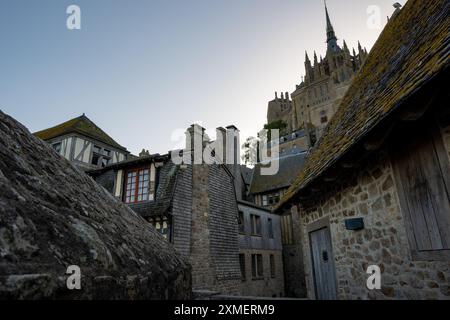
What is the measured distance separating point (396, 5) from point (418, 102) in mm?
7336

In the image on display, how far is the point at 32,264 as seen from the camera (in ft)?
3.39

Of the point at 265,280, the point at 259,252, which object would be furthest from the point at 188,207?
the point at 265,280

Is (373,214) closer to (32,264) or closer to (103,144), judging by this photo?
(32,264)

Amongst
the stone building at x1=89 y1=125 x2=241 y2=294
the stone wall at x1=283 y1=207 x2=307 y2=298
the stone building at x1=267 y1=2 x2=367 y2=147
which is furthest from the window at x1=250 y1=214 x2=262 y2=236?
the stone building at x1=267 y1=2 x2=367 y2=147

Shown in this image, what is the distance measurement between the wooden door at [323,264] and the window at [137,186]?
8152 millimetres

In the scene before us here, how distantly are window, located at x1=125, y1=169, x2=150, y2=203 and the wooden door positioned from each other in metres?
8.15

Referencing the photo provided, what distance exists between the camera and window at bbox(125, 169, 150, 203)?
12586mm

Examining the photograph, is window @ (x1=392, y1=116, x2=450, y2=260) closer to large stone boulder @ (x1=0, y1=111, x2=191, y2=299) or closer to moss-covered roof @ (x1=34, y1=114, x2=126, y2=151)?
large stone boulder @ (x1=0, y1=111, x2=191, y2=299)

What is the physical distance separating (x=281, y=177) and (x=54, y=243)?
22460mm

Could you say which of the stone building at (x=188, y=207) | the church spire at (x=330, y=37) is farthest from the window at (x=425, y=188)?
the church spire at (x=330, y=37)

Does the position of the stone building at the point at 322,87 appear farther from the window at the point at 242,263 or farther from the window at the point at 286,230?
the window at the point at 242,263

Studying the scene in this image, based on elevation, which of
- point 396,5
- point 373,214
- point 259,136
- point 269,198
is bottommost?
point 373,214

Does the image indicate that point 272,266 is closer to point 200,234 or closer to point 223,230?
point 223,230
